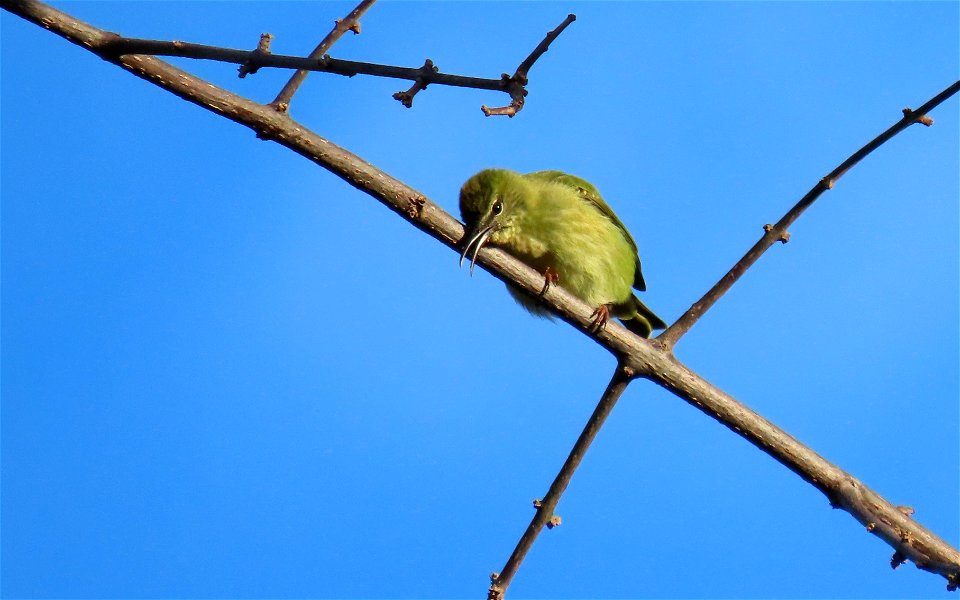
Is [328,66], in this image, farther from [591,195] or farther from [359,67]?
[591,195]

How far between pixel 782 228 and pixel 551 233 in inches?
112

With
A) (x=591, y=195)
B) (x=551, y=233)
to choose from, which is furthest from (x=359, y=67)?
(x=591, y=195)

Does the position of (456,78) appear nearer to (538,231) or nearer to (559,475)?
(559,475)

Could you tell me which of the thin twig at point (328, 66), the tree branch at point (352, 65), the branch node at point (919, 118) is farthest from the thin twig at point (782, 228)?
the thin twig at point (328, 66)

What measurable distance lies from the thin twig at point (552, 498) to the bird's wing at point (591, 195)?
11.7 ft

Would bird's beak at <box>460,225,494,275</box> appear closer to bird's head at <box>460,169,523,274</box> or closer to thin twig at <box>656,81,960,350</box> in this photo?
bird's head at <box>460,169,523,274</box>

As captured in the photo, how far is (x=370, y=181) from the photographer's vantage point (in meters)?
4.07

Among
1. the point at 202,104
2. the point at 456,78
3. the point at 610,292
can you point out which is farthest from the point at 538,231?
the point at 456,78

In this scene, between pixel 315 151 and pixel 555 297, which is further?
pixel 555 297

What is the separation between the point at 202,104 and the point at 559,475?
86.4 inches

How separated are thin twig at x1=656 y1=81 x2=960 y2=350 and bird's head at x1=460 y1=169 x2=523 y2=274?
2.06m

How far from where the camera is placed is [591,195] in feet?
25.2

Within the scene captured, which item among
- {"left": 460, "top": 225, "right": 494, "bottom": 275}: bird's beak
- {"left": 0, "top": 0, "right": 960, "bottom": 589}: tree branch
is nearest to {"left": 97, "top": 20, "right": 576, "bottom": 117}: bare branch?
{"left": 0, "top": 0, "right": 960, "bottom": 589}: tree branch

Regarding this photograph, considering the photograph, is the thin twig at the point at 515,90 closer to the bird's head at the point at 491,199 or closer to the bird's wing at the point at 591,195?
Result: the bird's head at the point at 491,199
